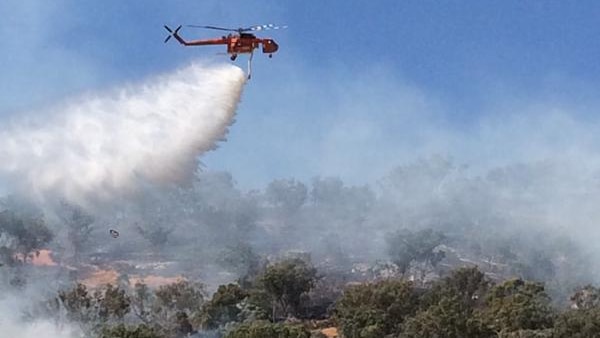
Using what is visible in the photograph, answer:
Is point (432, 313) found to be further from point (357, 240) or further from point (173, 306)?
point (357, 240)

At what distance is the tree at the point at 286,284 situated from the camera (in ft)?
296

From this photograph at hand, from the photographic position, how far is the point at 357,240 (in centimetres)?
16700

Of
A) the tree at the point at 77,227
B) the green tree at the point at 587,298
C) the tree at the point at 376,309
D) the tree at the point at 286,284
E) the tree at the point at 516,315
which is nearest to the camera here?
the tree at the point at 516,315

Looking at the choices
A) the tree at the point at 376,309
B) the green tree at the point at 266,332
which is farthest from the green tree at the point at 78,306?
the green tree at the point at 266,332

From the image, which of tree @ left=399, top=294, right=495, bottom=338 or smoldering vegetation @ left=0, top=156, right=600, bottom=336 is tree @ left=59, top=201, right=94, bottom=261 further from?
tree @ left=399, top=294, right=495, bottom=338

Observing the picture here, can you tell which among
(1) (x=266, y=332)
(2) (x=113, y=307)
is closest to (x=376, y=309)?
(1) (x=266, y=332)

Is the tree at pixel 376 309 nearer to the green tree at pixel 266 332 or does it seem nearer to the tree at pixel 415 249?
the green tree at pixel 266 332

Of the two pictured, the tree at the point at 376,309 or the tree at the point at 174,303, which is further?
the tree at the point at 174,303

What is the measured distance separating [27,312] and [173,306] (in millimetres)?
14840

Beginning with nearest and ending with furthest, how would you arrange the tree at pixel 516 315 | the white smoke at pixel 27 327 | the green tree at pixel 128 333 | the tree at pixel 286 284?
the green tree at pixel 128 333, the tree at pixel 516 315, the white smoke at pixel 27 327, the tree at pixel 286 284

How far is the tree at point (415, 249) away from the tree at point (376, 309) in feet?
179

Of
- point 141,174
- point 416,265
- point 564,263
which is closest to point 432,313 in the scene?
point 141,174

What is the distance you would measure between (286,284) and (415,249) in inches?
1790

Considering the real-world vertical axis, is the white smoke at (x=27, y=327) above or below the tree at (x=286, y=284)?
below
